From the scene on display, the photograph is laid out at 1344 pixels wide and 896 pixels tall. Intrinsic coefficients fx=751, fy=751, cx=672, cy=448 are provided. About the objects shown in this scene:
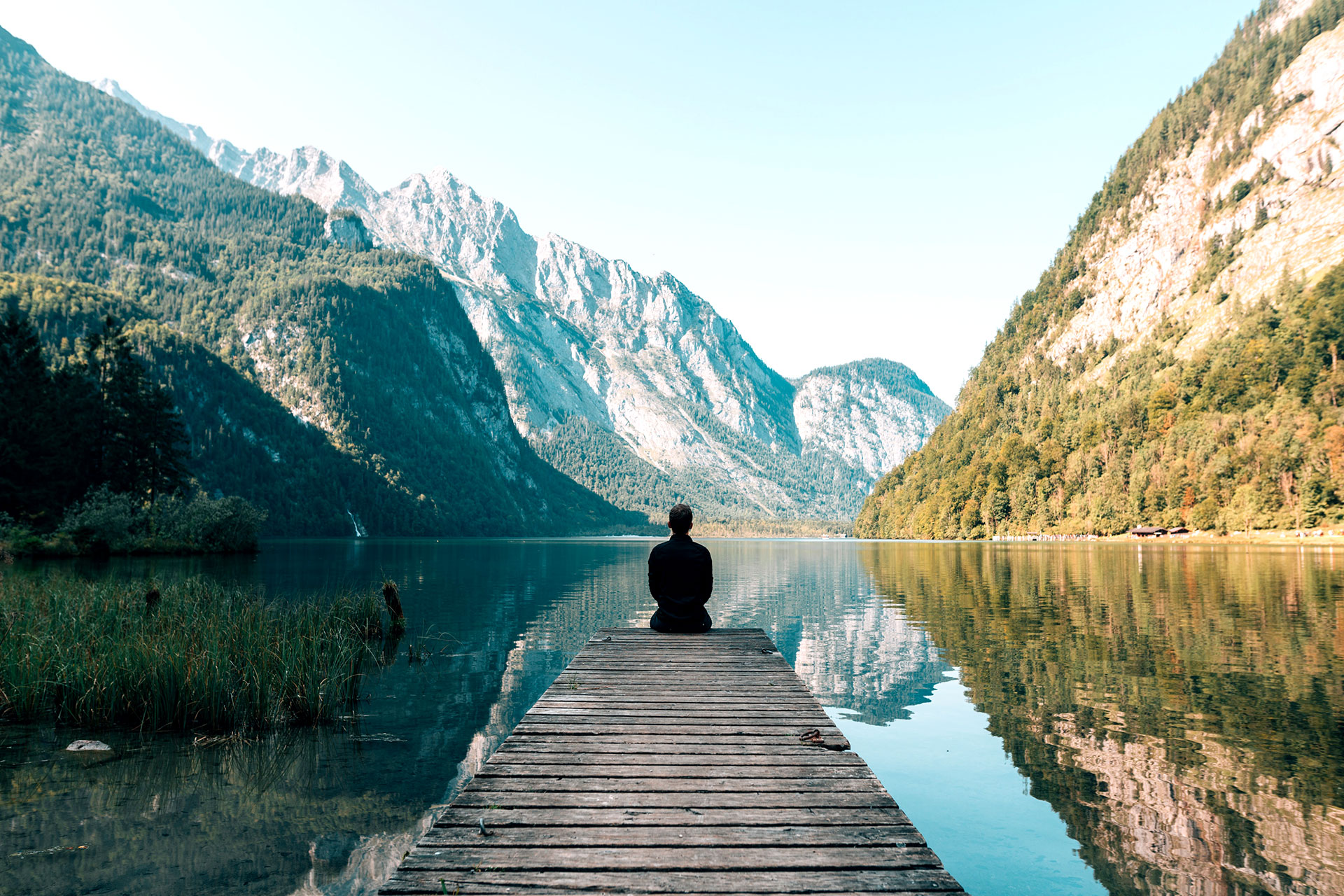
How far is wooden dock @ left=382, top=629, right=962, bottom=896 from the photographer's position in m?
5.16

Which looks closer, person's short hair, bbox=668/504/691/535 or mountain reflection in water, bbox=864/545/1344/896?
mountain reflection in water, bbox=864/545/1344/896

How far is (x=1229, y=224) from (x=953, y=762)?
196031 millimetres

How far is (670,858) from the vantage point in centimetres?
546

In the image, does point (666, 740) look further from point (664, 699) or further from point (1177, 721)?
point (1177, 721)

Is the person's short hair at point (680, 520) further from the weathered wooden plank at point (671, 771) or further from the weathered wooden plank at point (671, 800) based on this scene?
the weathered wooden plank at point (671, 800)

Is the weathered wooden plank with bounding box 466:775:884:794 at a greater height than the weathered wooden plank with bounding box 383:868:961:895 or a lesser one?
lesser

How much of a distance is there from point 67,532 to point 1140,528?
125 metres

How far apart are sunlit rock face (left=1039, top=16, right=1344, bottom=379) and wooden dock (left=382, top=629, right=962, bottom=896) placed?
155 m

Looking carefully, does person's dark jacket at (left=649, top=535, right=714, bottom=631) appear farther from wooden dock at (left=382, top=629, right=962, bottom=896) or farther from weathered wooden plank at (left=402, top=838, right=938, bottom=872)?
weathered wooden plank at (left=402, top=838, right=938, bottom=872)

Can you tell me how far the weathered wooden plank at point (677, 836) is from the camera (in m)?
5.74

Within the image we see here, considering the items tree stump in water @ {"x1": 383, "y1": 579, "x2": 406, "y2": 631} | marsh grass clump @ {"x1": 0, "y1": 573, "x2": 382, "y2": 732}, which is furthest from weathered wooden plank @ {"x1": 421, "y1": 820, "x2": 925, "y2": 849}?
tree stump in water @ {"x1": 383, "y1": 579, "x2": 406, "y2": 631}

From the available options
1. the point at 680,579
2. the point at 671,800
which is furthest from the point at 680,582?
the point at 671,800

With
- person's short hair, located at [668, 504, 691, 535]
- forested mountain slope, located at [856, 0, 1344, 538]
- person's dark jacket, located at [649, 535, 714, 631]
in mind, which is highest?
forested mountain slope, located at [856, 0, 1344, 538]

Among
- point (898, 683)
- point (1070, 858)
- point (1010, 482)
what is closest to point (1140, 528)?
point (1010, 482)
